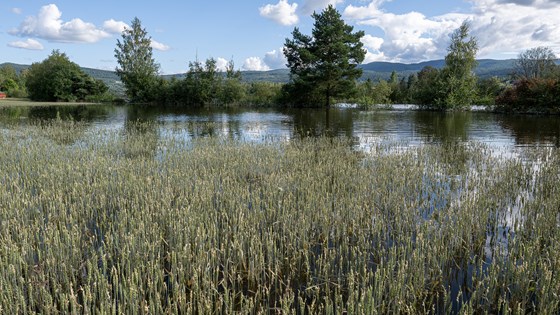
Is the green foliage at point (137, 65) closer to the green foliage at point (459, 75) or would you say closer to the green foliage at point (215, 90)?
the green foliage at point (215, 90)

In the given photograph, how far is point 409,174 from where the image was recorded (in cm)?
1043

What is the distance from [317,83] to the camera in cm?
4897

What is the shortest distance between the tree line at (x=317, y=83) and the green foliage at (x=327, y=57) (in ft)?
0.39

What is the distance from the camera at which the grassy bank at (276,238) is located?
4309 millimetres

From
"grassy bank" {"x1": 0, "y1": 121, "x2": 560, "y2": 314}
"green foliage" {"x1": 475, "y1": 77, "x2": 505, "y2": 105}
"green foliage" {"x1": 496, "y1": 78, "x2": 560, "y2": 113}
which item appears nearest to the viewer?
"grassy bank" {"x1": 0, "y1": 121, "x2": 560, "y2": 314}

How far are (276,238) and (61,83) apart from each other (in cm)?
7487

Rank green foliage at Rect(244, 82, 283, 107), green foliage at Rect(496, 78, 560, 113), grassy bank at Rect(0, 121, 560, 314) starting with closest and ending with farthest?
grassy bank at Rect(0, 121, 560, 314)
green foliage at Rect(496, 78, 560, 113)
green foliage at Rect(244, 82, 283, 107)

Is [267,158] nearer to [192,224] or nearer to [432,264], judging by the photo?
[192,224]

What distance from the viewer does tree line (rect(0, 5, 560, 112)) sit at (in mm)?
47062

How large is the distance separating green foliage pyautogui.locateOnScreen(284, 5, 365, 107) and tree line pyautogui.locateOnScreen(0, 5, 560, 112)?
4.7 inches

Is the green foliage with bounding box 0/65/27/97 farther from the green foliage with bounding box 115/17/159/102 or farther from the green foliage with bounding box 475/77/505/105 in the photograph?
the green foliage with bounding box 475/77/505/105

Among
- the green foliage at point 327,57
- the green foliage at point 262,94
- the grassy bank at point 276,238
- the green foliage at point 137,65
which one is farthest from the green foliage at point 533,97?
the green foliage at point 137,65

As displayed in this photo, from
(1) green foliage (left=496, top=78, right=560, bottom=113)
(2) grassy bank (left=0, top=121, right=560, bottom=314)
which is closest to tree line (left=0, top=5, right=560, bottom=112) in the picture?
(1) green foliage (left=496, top=78, right=560, bottom=113)

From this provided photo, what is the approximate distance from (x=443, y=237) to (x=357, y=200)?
213 centimetres
